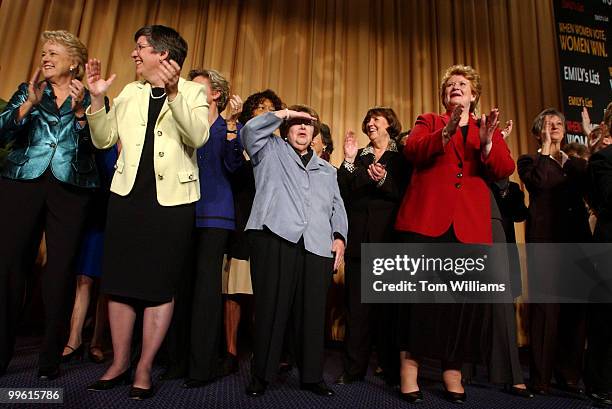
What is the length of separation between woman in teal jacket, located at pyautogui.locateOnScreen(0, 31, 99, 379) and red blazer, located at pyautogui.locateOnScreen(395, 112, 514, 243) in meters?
1.47

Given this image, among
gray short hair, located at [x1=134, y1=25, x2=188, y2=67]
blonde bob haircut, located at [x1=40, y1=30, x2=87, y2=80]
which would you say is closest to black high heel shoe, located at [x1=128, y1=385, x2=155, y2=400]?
gray short hair, located at [x1=134, y1=25, x2=188, y2=67]

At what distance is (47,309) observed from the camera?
1.91 meters

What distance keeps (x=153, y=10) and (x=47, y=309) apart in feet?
11.1

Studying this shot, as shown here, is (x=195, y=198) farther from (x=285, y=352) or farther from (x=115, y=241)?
(x=285, y=352)

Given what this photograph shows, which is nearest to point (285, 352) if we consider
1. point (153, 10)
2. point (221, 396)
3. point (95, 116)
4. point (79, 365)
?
point (221, 396)

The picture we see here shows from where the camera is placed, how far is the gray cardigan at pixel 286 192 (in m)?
1.97

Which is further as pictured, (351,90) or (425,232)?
(351,90)

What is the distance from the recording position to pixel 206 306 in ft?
6.60

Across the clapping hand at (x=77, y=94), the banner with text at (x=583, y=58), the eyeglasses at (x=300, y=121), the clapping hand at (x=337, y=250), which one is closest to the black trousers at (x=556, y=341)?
the clapping hand at (x=337, y=250)

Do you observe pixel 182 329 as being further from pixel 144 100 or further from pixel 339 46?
pixel 339 46

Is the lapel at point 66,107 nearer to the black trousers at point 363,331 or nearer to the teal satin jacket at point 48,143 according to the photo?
the teal satin jacket at point 48,143

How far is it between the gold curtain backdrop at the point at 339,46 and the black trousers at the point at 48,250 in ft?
7.81

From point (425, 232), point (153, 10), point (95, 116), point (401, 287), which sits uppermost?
point (153, 10)

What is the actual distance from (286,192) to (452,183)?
0.75 m
